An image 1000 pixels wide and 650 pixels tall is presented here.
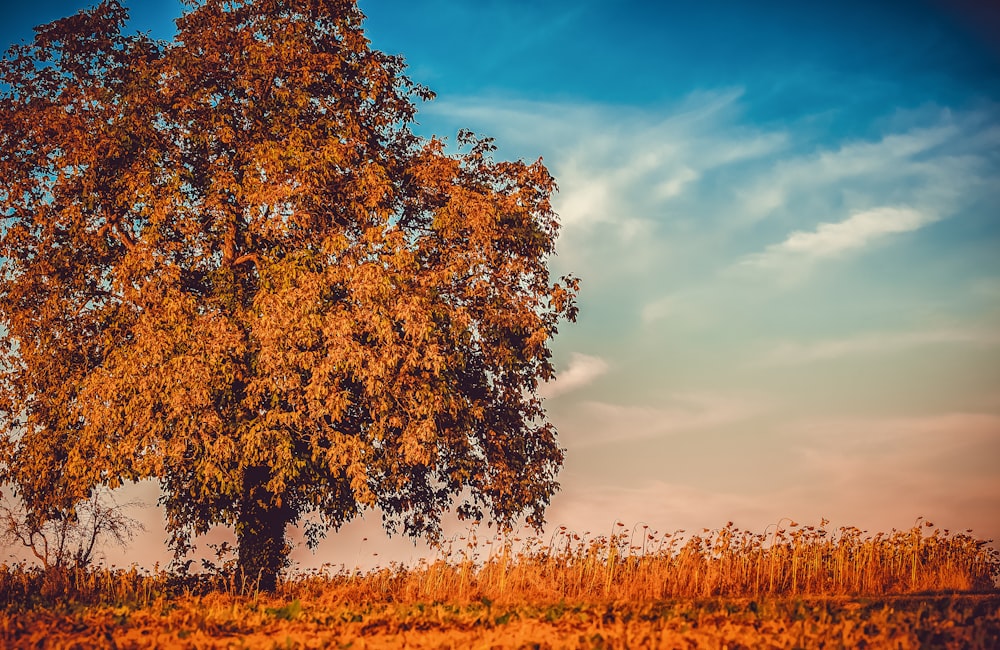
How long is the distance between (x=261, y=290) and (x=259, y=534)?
5.13 meters

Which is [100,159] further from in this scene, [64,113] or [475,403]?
[475,403]

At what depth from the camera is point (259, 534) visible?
56.3 ft

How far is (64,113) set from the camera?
1741cm

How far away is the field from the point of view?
8.49 m

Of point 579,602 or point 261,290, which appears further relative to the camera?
point 261,290

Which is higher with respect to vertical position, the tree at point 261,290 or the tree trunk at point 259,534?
the tree at point 261,290

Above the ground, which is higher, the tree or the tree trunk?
the tree

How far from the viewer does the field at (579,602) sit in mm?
8492

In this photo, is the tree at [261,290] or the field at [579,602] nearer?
the field at [579,602]

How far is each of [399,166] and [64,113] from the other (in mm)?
6933

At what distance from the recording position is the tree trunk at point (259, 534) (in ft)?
55.5

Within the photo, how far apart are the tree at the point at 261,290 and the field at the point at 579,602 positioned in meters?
2.00

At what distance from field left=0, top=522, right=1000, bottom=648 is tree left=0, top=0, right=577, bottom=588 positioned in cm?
200

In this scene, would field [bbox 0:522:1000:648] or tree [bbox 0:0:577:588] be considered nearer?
field [bbox 0:522:1000:648]
